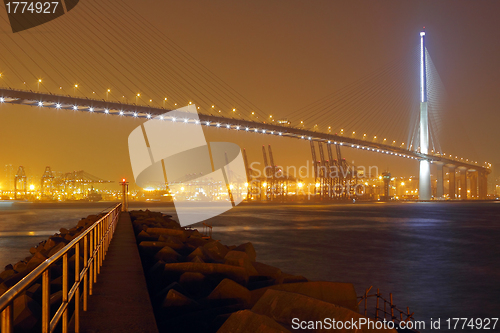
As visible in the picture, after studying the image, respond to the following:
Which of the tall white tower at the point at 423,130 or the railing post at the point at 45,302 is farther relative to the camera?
the tall white tower at the point at 423,130

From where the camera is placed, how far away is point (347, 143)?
2356 inches

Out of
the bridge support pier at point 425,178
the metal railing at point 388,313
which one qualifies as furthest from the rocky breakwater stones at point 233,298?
the bridge support pier at point 425,178

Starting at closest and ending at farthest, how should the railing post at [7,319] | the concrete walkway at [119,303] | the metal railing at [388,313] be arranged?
the railing post at [7,319]
the concrete walkway at [119,303]
the metal railing at [388,313]

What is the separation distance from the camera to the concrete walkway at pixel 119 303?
118 inches

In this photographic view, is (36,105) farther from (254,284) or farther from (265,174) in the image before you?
(265,174)

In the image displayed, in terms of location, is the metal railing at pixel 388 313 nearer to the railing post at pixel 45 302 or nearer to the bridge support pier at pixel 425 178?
the railing post at pixel 45 302

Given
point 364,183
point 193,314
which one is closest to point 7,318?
point 193,314

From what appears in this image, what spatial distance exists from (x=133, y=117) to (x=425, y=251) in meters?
32.9

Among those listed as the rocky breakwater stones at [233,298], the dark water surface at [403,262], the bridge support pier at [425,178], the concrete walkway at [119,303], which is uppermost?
the bridge support pier at [425,178]

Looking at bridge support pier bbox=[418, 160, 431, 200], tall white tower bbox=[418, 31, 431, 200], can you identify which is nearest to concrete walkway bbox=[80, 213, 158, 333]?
tall white tower bbox=[418, 31, 431, 200]

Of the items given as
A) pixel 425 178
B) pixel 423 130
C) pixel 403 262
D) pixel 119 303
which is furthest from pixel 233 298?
pixel 425 178

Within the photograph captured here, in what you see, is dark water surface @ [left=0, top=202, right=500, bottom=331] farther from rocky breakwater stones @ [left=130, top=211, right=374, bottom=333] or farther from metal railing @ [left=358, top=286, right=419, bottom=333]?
rocky breakwater stones @ [left=130, top=211, right=374, bottom=333]

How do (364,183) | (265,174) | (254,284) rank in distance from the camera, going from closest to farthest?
1. (254,284)
2. (265,174)
3. (364,183)

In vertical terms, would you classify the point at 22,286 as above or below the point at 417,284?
above
